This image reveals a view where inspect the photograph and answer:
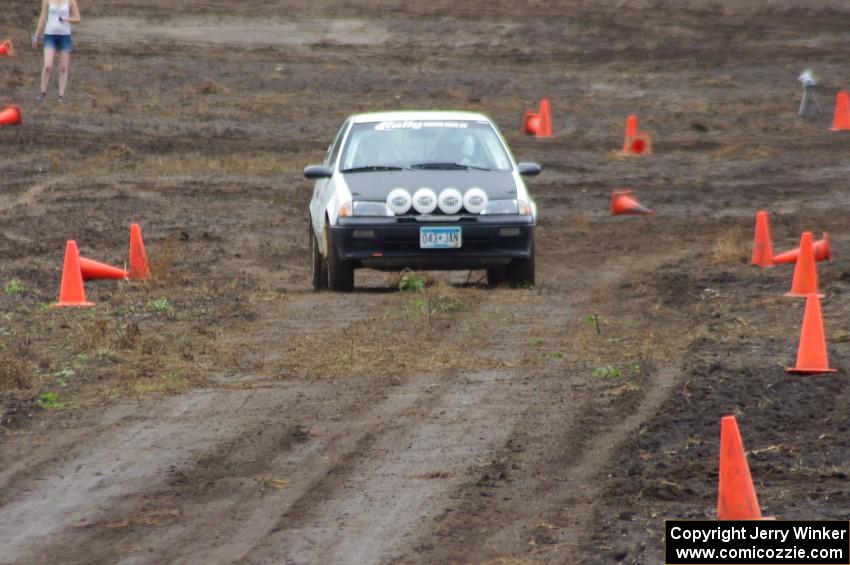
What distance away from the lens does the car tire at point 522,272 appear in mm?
14219

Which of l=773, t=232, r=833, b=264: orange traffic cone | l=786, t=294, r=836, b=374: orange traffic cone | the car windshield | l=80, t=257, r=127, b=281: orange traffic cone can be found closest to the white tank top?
l=80, t=257, r=127, b=281: orange traffic cone

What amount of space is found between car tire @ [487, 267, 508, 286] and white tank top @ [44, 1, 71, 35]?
37.8 feet

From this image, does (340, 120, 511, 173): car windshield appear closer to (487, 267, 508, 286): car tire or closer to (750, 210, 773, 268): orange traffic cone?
(487, 267, 508, 286): car tire

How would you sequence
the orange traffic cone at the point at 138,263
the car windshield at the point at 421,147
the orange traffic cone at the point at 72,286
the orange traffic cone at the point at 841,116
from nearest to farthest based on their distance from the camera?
the orange traffic cone at the point at 72,286 → the car windshield at the point at 421,147 → the orange traffic cone at the point at 138,263 → the orange traffic cone at the point at 841,116

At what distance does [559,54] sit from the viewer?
3775cm

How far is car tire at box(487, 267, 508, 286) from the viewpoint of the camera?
14.6 m

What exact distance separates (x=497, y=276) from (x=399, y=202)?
143 cm

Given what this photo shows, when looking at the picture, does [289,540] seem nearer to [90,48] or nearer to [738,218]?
[738,218]

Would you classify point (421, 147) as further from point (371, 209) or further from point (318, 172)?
point (371, 209)

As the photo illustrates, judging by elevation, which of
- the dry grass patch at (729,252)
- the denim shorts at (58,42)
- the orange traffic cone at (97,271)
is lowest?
the orange traffic cone at (97,271)

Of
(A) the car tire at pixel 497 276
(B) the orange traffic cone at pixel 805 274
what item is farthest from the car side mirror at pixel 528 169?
(B) the orange traffic cone at pixel 805 274

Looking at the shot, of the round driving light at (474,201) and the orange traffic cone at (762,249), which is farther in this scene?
the orange traffic cone at (762,249)

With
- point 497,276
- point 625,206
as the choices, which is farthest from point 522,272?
point 625,206

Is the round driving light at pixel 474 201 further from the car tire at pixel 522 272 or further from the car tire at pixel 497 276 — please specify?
the car tire at pixel 497 276
